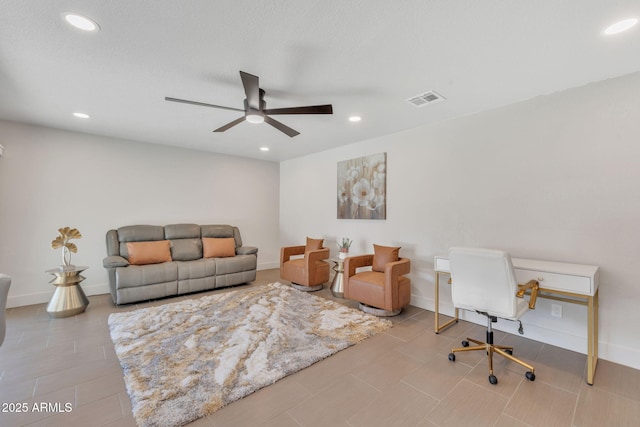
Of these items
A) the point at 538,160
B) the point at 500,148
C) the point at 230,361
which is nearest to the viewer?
the point at 230,361

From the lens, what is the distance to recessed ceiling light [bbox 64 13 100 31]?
5.56 feet

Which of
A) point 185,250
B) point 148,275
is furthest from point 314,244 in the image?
point 148,275

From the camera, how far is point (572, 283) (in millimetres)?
2135

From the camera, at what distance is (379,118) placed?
136 inches

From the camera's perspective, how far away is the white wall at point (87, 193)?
146 inches

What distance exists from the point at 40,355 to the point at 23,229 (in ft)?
7.83

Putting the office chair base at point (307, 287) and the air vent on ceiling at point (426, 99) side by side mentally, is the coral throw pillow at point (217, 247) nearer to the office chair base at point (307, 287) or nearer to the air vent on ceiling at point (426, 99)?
the office chair base at point (307, 287)

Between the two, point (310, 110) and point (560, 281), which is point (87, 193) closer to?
point (310, 110)

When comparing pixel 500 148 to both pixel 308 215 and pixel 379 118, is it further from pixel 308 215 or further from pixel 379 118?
pixel 308 215

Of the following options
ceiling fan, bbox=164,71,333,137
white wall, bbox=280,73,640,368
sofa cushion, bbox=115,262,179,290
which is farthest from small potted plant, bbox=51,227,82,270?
white wall, bbox=280,73,640,368

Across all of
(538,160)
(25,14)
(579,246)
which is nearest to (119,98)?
(25,14)

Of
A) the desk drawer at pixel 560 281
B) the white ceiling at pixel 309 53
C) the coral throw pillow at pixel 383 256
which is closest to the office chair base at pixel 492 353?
the desk drawer at pixel 560 281

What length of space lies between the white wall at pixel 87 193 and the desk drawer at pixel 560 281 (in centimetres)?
503

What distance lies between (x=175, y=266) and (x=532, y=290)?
173 inches
